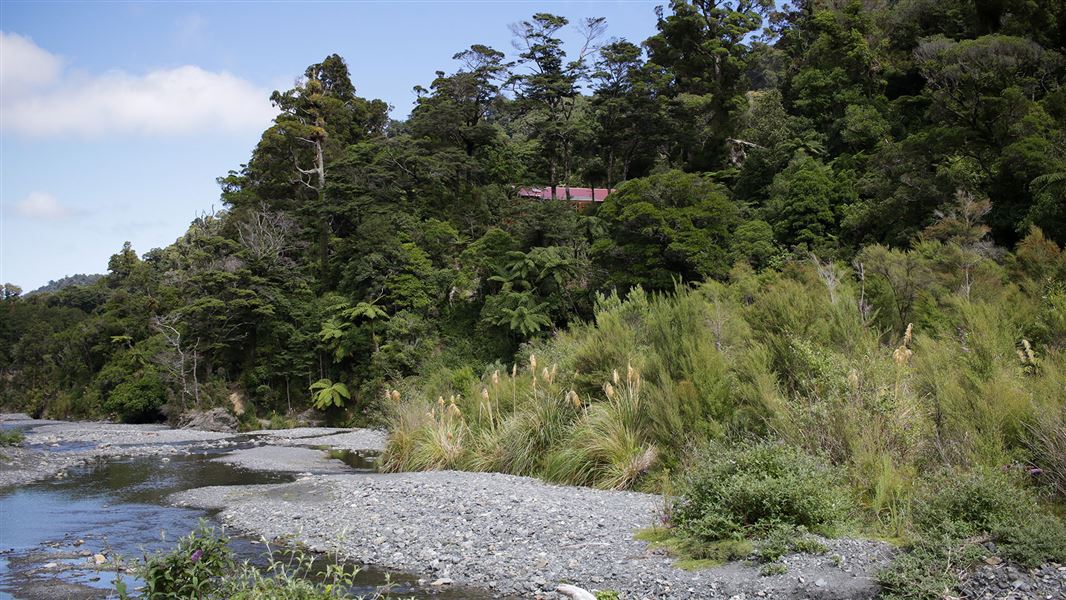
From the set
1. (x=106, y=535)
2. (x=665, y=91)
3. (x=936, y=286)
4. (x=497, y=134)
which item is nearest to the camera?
(x=106, y=535)

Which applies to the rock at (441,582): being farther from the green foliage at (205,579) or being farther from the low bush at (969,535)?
the low bush at (969,535)

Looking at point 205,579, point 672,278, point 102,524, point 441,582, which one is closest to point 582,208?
point 672,278

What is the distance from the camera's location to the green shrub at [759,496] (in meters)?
6.36

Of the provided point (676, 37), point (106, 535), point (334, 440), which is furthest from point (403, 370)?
point (676, 37)

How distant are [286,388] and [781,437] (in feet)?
95.0

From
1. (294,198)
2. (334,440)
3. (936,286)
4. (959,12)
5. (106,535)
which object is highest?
(959,12)

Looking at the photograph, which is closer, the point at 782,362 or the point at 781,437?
the point at 781,437

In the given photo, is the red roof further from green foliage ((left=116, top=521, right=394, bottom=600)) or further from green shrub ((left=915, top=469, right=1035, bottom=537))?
green foliage ((left=116, top=521, right=394, bottom=600))

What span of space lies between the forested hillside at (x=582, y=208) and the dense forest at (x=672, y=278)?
6.0 inches

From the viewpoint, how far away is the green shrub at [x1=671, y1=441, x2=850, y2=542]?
6.36m

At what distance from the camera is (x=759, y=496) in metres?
6.40

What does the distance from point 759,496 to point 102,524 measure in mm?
9889

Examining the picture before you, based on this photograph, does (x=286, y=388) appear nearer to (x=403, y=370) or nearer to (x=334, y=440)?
(x=403, y=370)

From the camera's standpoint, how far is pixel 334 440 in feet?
80.0
